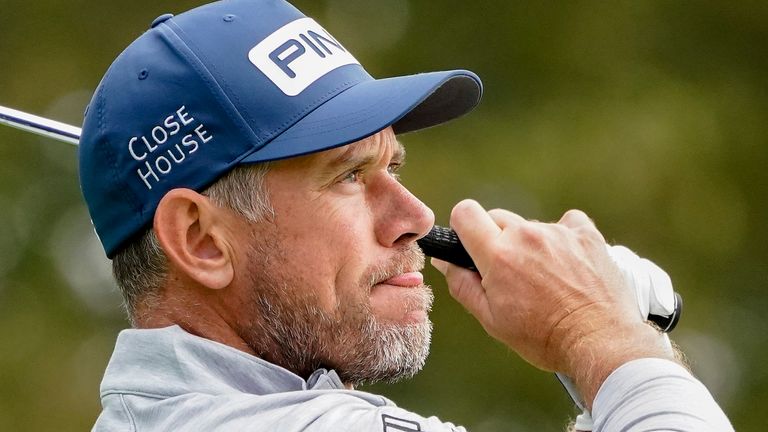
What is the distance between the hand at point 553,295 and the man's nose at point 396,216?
6 cm

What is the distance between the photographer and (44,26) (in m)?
10.3

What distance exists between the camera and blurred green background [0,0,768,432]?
9.47 m

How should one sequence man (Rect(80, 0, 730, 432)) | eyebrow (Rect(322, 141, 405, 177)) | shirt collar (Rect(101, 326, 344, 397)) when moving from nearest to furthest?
shirt collar (Rect(101, 326, 344, 397)) → man (Rect(80, 0, 730, 432)) → eyebrow (Rect(322, 141, 405, 177))

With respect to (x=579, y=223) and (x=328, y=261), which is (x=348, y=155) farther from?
(x=579, y=223)

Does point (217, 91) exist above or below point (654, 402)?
above

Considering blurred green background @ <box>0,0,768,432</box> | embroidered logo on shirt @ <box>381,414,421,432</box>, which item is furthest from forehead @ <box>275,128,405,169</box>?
blurred green background @ <box>0,0,768,432</box>

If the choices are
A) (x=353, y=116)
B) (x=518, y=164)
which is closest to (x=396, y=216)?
(x=353, y=116)

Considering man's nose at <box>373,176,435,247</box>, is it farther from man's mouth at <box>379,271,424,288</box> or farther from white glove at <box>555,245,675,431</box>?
white glove at <box>555,245,675,431</box>

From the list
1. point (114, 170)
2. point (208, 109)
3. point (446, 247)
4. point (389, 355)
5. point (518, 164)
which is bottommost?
point (518, 164)

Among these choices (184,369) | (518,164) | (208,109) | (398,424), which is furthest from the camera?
(518,164)

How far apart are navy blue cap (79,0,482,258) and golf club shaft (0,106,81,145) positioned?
1.18 feet

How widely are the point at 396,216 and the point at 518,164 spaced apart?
6980mm

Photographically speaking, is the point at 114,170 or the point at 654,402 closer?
the point at 654,402

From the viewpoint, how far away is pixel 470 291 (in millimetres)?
2633
